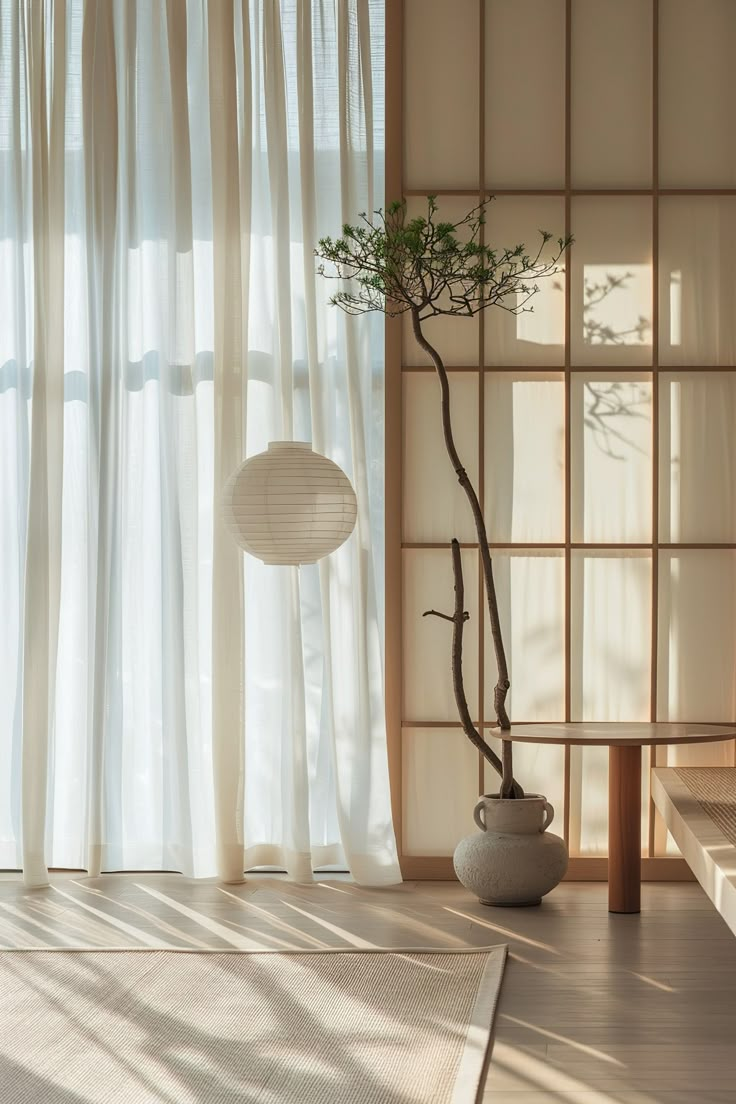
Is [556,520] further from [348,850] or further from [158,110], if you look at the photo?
[158,110]

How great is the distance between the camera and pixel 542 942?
3182mm

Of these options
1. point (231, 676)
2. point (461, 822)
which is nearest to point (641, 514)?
point (461, 822)

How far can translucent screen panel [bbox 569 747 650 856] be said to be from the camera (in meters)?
3.91

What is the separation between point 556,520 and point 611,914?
125cm

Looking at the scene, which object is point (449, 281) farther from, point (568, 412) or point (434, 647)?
point (434, 647)

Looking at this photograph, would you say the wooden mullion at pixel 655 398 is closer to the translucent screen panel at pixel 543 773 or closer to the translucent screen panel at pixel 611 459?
the translucent screen panel at pixel 611 459

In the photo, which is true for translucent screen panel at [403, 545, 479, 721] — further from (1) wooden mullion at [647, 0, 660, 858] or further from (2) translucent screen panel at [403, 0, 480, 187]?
(2) translucent screen panel at [403, 0, 480, 187]

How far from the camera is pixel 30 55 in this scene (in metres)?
3.92

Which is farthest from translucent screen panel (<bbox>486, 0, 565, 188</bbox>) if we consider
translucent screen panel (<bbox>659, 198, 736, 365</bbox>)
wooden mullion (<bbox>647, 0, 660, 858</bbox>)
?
translucent screen panel (<bbox>659, 198, 736, 365</bbox>)

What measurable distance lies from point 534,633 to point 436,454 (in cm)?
67

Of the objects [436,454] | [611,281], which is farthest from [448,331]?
[611,281]

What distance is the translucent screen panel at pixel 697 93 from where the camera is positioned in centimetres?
388

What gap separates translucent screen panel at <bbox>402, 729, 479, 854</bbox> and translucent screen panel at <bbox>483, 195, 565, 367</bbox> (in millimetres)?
1266

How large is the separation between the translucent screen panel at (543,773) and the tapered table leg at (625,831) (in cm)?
41
